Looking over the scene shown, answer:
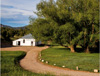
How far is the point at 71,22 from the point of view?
17203 mm

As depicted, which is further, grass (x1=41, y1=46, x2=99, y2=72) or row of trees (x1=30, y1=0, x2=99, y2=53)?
row of trees (x1=30, y1=0, x2=99, y2=53)

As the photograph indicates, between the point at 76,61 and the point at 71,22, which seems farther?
the point at 71,22

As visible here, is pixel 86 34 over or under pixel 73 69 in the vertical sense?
over

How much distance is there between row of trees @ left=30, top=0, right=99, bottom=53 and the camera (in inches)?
642

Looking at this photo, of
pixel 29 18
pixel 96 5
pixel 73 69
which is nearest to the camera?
pixel 73 69

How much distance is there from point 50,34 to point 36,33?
2.30m

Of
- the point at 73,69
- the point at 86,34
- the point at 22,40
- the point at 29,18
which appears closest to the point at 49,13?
the point at 29,18

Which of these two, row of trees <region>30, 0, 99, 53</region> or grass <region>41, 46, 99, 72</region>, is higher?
row of trees <region>30, 0, 99, 53</region>

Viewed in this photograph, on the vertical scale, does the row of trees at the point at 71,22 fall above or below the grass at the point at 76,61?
above

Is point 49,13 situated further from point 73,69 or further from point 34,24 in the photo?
point 73,69

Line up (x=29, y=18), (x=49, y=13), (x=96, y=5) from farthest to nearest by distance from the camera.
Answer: (x=29, y=18) → (x=49, y=13) → (x=96, y=5)

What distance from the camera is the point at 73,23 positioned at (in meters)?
17.2

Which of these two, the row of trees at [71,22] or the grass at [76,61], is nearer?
→ the grass at [76,61]

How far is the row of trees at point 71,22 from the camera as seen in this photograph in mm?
16297
